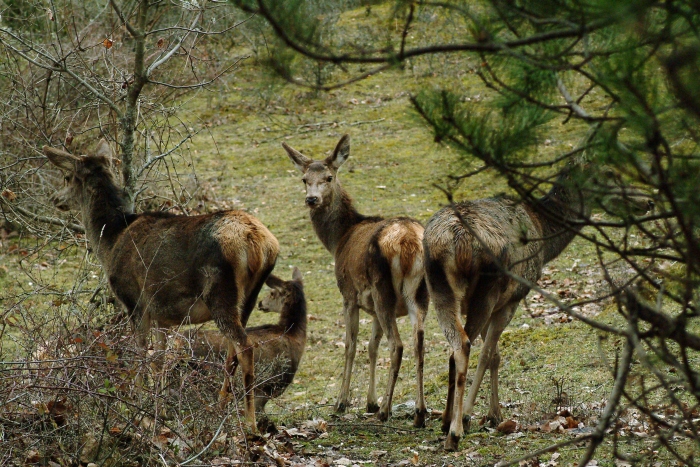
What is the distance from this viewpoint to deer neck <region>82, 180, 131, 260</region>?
8609 mm

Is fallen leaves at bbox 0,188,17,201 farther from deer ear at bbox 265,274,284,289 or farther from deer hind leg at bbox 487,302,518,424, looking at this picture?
deer hind leg at bbox 487,302,518,424

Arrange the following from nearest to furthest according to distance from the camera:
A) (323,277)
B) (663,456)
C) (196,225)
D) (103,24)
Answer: (663,456)
(196,225)
(323,277)
(103,24)

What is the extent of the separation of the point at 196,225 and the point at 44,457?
122 inches

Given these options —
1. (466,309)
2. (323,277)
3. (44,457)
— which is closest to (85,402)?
(44,457)

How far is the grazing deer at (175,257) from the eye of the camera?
7.58 meters

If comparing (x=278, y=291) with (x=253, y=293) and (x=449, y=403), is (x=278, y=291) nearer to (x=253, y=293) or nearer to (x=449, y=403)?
(x=253, y=293)

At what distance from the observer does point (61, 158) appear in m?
8.73

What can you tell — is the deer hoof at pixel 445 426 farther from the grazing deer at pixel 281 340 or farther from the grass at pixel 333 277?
the grazing deer at pixel 281 340

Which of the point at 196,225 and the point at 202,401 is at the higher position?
the point at 196,225

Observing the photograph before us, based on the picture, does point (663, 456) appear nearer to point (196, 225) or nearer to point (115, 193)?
point (196, 225)

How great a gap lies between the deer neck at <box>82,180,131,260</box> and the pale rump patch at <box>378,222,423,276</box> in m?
2.65

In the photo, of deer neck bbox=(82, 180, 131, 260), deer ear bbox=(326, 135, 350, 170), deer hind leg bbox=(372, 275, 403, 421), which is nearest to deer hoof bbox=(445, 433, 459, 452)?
deer hind leg bbox=(372, 275, 403, 421)

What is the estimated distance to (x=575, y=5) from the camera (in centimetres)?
319

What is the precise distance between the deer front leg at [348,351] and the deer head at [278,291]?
0.91 meters
